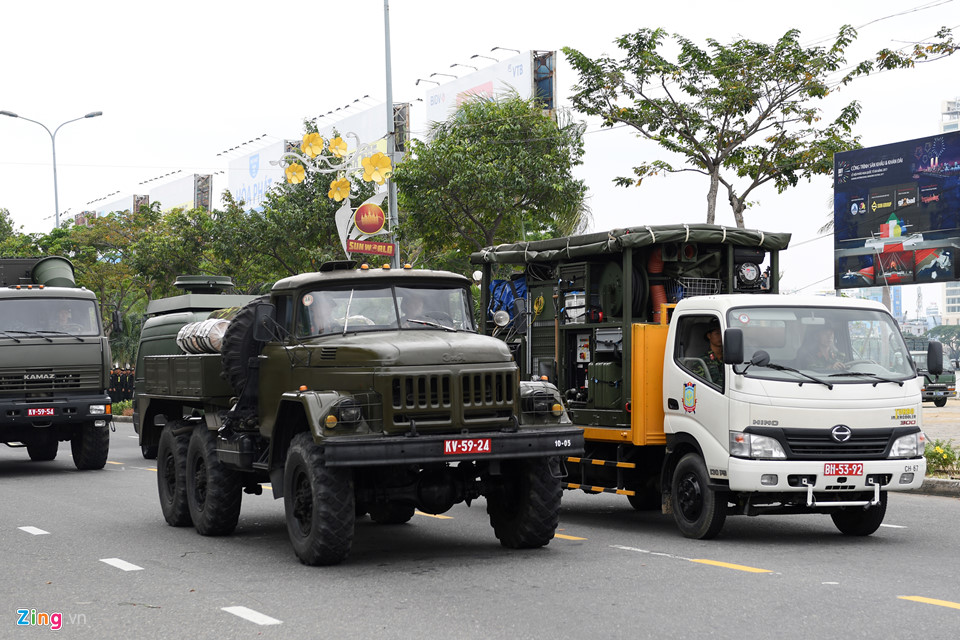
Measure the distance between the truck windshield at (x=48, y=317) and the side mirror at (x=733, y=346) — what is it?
12047 millimetres

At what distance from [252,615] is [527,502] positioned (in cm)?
310

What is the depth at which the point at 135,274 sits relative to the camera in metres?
48.6

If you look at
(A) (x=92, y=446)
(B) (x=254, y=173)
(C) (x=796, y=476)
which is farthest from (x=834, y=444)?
(B) (x=254, y=173)

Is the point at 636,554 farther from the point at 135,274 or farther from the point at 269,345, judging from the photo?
the point at 135,274

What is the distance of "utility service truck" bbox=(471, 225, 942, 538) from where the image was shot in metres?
10.4

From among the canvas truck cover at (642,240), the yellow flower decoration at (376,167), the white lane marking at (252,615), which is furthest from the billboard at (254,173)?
the white lane marking at (252,615)

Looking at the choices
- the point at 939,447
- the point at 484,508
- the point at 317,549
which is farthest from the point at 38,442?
the point at 939,447

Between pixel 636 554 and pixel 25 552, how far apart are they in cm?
533

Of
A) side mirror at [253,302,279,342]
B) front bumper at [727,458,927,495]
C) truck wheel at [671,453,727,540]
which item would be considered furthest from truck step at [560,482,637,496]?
side mirror at [253,302,279,342]

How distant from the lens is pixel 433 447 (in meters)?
9.16

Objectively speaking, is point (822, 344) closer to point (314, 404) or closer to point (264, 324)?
point (314, 404)

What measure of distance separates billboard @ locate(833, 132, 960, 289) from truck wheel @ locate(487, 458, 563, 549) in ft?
40.3

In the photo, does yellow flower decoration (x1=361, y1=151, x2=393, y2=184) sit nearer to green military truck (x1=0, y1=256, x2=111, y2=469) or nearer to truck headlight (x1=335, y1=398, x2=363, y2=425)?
green military truck (x1=0, y1=256, x2=111, y2=469)

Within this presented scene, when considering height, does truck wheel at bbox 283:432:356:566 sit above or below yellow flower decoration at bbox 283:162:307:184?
below
